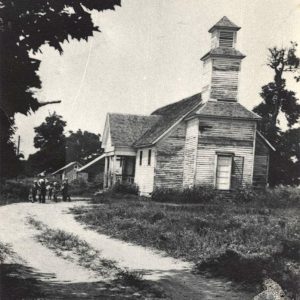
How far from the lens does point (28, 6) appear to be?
5.22m

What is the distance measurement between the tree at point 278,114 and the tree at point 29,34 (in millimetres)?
35799

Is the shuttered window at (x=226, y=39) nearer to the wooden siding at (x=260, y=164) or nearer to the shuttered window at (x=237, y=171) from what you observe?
the wooden siding at (x=260, y=164)

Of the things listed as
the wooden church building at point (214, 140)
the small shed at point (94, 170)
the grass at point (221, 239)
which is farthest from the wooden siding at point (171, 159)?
the small shed at point (94, 170)

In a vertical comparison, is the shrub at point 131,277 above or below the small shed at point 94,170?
below

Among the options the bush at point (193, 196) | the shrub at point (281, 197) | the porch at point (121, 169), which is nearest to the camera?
the shrub at point (281, 197)

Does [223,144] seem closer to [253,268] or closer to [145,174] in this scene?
→ [145,174]

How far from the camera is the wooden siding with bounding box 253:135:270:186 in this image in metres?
30.8

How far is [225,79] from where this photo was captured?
95.2 feet

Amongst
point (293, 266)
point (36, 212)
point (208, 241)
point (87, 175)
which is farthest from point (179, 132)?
point (87, 175)

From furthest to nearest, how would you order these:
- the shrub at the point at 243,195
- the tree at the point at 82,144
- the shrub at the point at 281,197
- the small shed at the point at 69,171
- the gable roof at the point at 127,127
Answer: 1. the tree at the point at 82,144
2. the small shed at the point at 69,171
3. the gable roof at the point at 127,127
4. the shrub at the point at 243,195
5. the shrub at the point at 281,197

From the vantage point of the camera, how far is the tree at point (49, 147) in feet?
269

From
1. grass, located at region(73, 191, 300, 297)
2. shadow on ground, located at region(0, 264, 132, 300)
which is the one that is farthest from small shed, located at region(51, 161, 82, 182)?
shadow on ground, located at region(0, 264, 132, 300)

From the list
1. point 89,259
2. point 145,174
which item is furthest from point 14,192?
point 89,259

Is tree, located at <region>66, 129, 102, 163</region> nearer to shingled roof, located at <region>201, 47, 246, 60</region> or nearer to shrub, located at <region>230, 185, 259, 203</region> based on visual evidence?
shingled roof, located at <region>201, 47, 246, 60</region>
